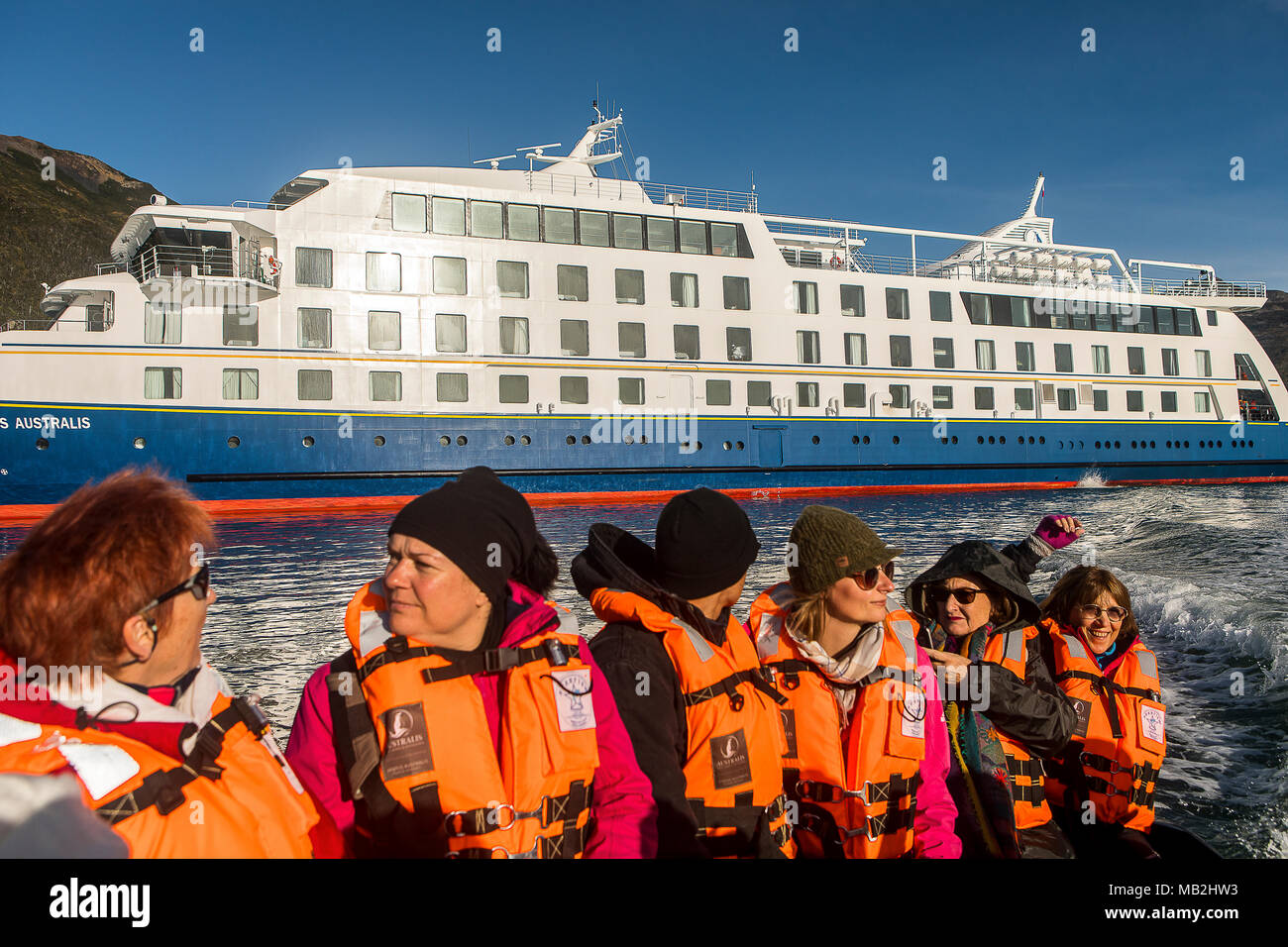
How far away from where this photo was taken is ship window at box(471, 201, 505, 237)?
828 inches

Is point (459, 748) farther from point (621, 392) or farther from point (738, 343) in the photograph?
point (738, 343)

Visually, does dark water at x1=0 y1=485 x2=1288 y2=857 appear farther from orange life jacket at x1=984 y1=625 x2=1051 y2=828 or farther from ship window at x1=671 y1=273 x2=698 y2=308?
ship window at x1=671 y1=273 x2=698 y2=308

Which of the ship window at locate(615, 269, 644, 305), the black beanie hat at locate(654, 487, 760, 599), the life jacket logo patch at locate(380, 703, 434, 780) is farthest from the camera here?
the ship window at locate(615, 269, 644, 305)

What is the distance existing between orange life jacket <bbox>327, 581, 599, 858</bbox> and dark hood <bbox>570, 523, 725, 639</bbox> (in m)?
0.33

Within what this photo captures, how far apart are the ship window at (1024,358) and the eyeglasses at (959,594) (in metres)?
25.5

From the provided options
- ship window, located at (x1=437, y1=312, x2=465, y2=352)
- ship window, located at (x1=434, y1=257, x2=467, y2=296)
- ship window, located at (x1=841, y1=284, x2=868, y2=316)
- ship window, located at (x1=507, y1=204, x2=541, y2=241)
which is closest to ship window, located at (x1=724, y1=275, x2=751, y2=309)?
ship window, located at (x1=841, y1=284, x2=868, y2=316)

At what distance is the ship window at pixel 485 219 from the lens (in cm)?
2103

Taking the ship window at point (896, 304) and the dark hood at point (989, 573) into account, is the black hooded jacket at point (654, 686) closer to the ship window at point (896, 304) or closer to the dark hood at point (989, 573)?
the dark hood at point (989, 573)

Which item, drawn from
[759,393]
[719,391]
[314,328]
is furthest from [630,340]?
[314,328]

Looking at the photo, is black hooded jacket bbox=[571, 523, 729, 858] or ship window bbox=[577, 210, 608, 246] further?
ship window bbox=[577, 210, 608, 246]

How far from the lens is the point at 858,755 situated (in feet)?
7.98

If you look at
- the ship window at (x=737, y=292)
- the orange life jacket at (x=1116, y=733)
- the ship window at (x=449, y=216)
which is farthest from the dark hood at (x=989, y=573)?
the ship window at (x=737, y=292)

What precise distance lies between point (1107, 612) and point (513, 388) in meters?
18.2
